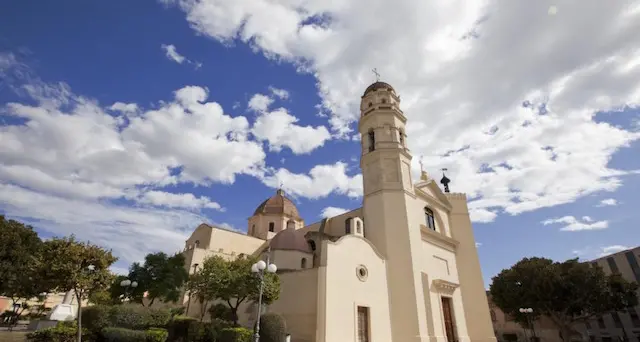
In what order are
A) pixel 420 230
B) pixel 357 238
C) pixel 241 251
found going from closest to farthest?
pixel 357 238 → pixel 420 230 → pixel 241 251

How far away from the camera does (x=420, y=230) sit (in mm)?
23047

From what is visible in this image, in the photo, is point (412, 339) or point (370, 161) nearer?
point (412, 339)

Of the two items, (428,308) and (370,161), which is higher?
(370,161)

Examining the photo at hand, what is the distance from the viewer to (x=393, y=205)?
72.2ft

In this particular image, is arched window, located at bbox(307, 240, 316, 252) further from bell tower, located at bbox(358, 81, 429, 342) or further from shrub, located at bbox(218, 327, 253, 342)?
shrub, located at bbox(218, 327, 253, 342)

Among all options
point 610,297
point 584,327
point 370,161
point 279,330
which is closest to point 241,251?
Result: point 370,161

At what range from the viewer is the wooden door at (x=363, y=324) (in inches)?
690

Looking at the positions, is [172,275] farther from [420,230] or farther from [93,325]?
[420,230]

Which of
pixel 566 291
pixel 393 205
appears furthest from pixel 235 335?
pixel 566 291

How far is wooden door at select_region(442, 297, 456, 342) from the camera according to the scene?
21.7 meters

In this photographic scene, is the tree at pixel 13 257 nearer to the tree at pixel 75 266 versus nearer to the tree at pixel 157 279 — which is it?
the tree at pixel 157 279

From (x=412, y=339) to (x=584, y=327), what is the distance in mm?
40572

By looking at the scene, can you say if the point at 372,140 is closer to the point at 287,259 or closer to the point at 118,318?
the point at 287,259

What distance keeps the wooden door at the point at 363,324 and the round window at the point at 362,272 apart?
1.59 meters
